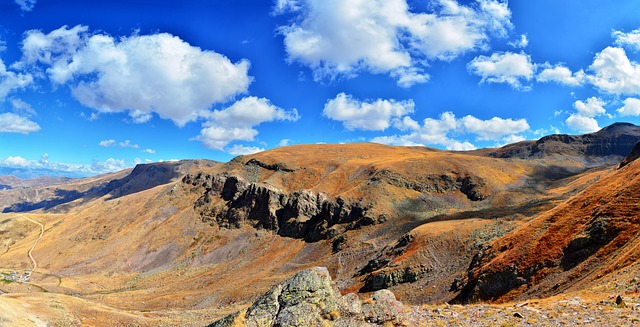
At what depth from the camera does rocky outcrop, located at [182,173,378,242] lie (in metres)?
106

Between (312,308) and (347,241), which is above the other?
(312,308)

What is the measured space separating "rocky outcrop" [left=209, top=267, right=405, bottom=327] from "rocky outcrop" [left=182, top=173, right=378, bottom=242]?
84.3 m

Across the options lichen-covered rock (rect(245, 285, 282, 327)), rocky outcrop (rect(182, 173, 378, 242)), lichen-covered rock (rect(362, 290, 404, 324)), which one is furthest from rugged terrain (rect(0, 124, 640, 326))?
lichen-covered rock (rect(245, 285, 282, 327))

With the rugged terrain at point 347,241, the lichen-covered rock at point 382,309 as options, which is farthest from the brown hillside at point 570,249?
the lichen-covered rock at point 382,309

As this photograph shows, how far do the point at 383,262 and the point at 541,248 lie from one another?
3222 centimetres

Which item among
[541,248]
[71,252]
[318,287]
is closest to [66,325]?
[318,287]

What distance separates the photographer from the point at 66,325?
3581 centimetres

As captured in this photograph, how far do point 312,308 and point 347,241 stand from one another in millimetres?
78537

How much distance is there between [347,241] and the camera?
93.1m

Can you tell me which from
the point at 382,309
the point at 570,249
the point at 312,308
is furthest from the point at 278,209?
the point at 312,308

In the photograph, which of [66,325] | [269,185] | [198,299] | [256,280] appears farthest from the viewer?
[269,185]

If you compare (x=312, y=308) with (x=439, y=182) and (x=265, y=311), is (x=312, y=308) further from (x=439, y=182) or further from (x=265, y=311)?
(x=439, y=182)

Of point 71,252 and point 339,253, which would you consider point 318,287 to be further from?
point 71,252

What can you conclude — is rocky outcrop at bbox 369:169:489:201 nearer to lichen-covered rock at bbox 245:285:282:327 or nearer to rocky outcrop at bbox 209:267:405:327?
rocky outcrop at bbox 209:267:405:327
